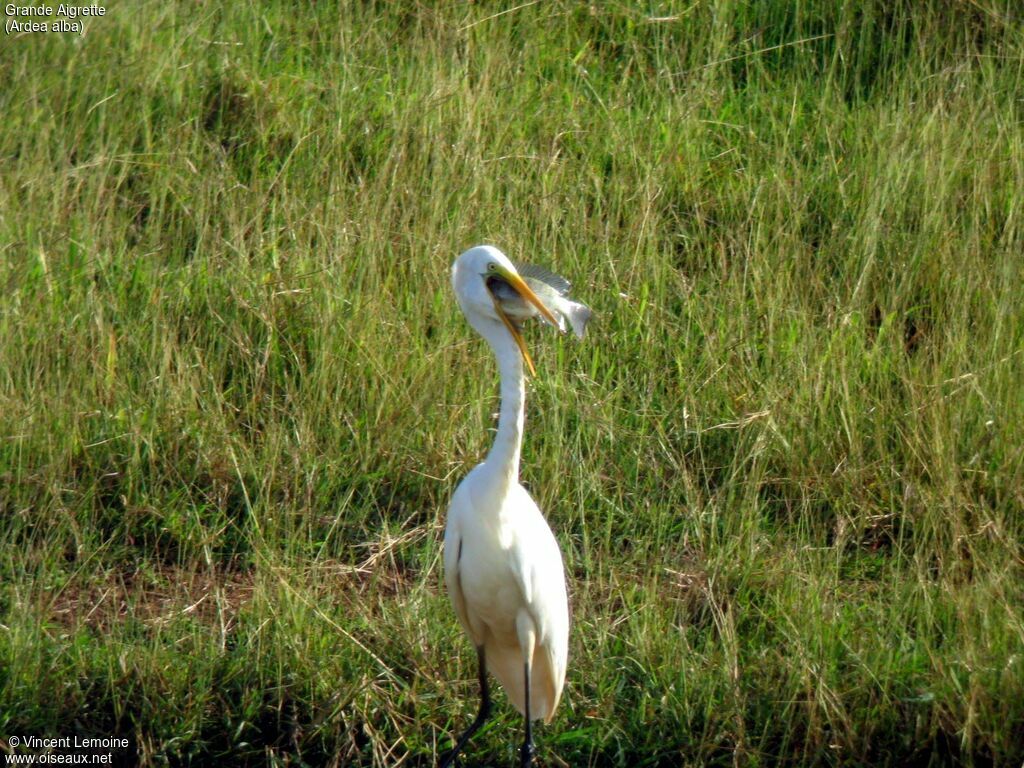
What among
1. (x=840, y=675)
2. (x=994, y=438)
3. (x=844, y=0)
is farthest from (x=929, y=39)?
(x=840, y=675)

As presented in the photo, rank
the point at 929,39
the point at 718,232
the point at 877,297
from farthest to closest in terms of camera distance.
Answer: the point at 929,39
the point at 718,232
the point at 877,297

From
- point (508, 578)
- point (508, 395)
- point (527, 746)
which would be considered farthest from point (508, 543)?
point (527, 746)

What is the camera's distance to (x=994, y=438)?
13.2ft

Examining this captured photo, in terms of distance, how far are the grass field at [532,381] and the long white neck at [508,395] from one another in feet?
2.43

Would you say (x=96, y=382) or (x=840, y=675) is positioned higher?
(x=96, y=382)

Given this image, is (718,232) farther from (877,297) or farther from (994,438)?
(994,438)

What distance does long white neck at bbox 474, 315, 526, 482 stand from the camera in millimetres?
3059

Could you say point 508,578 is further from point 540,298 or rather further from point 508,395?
point 540,298

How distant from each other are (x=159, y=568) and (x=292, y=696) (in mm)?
722

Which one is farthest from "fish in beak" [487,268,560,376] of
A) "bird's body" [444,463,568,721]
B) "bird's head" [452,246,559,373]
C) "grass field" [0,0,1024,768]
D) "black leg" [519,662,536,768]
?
"grass field" [0,0,1024,768]

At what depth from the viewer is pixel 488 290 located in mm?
3068

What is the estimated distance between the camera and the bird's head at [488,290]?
3.03 m

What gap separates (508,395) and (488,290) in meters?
0.25

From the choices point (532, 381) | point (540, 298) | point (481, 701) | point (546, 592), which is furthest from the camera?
point (532, 381)
